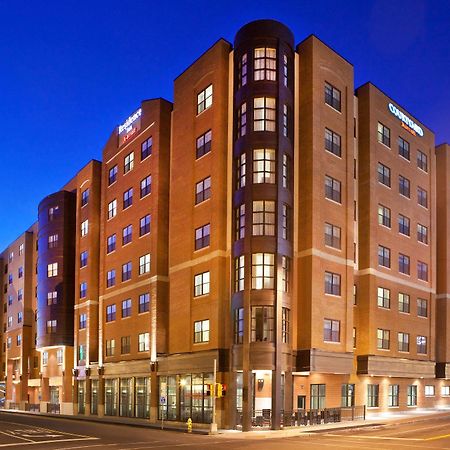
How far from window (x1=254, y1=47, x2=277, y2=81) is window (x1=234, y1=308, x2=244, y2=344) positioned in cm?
1767

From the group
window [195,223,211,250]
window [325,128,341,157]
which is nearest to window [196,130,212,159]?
window [195,223,211,250]

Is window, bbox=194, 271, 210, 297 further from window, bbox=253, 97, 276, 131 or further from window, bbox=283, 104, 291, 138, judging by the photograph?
window, bbox=283, 104, 291, 138

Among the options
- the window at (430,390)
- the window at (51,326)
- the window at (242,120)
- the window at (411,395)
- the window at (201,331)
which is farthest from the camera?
the window at (51,326)

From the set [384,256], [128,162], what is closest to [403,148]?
[384,256]

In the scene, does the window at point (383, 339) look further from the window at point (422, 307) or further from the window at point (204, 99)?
the window at point (204, 99)

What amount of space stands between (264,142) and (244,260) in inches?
351

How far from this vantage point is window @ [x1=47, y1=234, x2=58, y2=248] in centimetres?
8350

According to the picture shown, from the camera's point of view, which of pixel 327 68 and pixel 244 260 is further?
pixel 327 68

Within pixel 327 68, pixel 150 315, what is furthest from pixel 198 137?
pixel 150 315

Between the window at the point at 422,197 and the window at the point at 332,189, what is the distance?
15.1 metres

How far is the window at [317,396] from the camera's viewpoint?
163 ft

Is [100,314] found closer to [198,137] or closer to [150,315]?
[150,315]

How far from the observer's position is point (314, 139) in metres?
51.2

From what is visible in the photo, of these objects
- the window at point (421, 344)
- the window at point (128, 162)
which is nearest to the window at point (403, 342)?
the window at point (421, 344)
